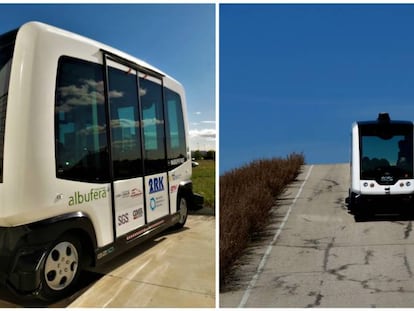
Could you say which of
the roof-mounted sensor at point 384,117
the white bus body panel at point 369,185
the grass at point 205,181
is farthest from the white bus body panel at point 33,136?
the roof-mounted sensor at point 384,117

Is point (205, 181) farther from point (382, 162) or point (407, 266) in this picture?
point (407, 266)

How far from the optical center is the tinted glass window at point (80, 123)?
16.0 ft

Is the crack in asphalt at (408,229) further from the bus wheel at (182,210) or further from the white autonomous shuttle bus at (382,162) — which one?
the bus wheel at (182,210)

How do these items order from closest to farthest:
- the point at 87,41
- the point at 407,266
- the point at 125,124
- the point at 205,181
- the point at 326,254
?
the point at 87,41 → the point at 125,124 → the point at 407,266 → the point at 326,254 → the point at 205,181

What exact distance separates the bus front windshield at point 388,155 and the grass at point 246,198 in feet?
8.20

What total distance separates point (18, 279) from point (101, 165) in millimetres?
1606

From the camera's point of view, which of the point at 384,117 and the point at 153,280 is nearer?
the point at 153,280

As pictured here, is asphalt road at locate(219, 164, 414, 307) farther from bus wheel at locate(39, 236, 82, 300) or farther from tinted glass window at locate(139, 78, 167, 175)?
tinted glass window at locate(139, 78, 167, 175)

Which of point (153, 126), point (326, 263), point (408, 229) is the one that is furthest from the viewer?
point (408, 229)

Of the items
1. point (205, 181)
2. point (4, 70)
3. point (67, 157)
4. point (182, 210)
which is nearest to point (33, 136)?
point (67, 157)

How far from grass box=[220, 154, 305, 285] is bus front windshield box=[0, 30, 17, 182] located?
369cm

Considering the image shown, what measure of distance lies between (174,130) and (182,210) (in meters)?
1.52

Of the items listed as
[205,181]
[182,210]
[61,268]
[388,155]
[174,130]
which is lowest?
[182,210]

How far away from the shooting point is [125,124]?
6.12 m
